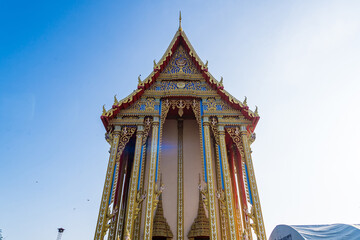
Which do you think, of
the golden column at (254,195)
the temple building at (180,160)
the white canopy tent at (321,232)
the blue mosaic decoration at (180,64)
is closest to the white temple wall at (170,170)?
the temple building at (180,160)

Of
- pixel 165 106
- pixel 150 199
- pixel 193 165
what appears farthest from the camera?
pixel 193 165

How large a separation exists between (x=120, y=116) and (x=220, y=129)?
350cm

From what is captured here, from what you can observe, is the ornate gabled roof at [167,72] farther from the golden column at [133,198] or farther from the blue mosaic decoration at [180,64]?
the golden column at [133,198]

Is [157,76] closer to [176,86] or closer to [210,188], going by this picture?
[176,86]

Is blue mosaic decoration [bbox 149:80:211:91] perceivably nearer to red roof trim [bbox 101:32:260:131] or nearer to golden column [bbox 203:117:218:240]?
red roof trim [bbox 101:32:260:131]

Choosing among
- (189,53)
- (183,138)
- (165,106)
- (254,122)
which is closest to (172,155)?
(183,138)

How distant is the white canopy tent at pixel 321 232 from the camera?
8492 mm

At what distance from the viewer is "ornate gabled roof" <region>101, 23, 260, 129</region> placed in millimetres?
8500

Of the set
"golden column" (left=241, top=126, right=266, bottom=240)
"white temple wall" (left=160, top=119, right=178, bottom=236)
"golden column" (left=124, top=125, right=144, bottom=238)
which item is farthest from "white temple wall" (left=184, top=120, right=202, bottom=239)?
"golden column" (left=124, top=125, right=144, bottom=238)

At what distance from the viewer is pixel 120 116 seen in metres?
8.59

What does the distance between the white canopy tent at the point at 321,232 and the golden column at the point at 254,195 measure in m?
3.25

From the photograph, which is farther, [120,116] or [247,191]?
[120,116]

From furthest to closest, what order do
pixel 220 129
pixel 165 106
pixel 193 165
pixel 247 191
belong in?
pixel 193 165 → pixel 165 106 → pixel 220 129 → pixel 247 191

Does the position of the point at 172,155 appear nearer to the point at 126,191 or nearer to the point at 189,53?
the point at 126,191
